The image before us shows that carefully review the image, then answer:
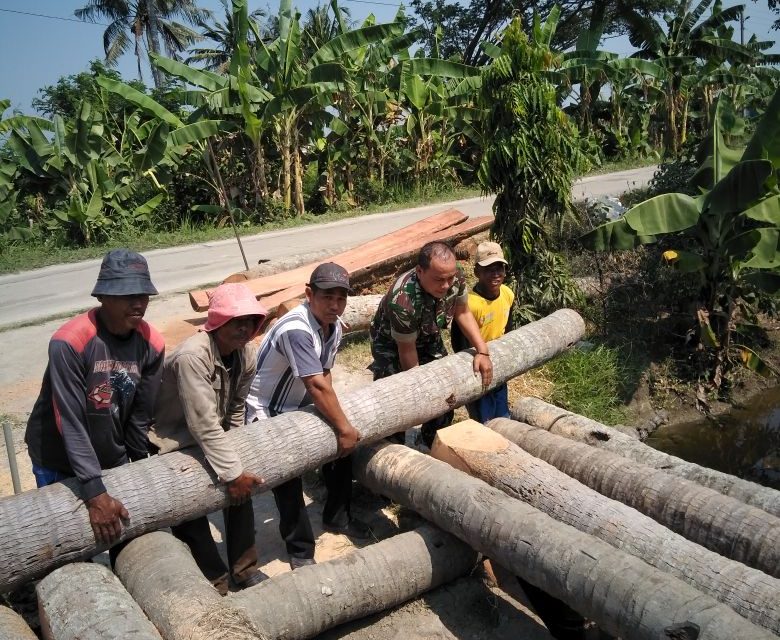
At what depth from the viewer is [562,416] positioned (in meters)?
5.10

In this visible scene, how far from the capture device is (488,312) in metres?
5.10

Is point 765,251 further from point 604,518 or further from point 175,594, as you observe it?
point 175,594

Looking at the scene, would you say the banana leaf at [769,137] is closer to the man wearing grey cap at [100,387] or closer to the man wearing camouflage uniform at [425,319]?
the man wearing camouflage uniform at [425,319]

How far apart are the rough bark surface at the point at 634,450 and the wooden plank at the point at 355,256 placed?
11.1 ft

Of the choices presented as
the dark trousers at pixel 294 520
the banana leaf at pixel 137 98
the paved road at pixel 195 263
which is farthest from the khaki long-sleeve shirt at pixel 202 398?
the banana leaf at pixel 137 98

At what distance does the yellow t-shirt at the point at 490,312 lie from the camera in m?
5.07

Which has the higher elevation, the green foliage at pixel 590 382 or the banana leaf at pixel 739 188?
the banana leaf at pixel 739 188

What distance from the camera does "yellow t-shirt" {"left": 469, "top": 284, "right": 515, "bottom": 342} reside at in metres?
5.07

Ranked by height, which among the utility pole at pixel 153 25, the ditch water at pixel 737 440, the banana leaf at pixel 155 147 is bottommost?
the ditch water at pixel 737 440

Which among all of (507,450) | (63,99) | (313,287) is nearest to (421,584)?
(507,450)

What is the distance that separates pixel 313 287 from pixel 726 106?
582cm

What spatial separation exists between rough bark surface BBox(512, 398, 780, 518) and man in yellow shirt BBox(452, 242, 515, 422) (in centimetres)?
25

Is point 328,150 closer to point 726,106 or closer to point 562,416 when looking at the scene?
point 726,106

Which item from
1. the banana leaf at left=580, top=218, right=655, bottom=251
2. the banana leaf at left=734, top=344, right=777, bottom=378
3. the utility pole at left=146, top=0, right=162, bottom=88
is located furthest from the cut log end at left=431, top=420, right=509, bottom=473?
the utility pole at left=146, top=0, right=162, bottom=88
